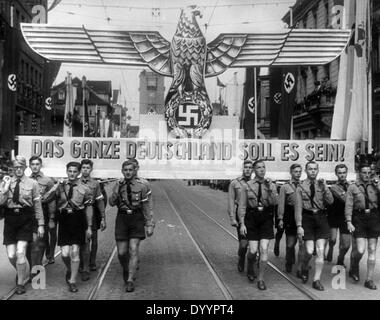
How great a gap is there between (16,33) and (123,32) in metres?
2.28

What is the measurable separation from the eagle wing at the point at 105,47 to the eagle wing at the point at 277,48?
94cm

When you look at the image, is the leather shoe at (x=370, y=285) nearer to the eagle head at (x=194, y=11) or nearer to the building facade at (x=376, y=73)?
the eagle head at (x=194, y=11)

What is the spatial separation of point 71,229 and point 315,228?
3.53 metres

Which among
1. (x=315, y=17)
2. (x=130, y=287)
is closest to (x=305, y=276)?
(x=130, y=287)

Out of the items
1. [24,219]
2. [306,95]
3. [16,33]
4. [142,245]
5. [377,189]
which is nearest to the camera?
[24,219]

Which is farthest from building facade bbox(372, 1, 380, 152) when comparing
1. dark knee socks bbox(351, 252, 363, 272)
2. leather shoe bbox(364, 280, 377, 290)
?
leather shoe bbox(364, 280, 377, 290)

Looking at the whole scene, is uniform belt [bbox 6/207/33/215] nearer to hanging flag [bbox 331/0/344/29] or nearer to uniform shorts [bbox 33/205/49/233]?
uniform shorts [bbox 33/205/49/233]

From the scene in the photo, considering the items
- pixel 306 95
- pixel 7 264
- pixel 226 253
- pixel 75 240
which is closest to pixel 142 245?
pixel 226 253

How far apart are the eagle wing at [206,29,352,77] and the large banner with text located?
1.40 meters

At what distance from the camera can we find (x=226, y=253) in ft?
36.8

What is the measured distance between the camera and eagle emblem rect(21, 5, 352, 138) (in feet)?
31.2

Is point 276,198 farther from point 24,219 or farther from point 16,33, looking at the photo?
point 16,33

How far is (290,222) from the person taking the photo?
352 inches

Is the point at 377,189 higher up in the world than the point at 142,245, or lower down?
higher up
